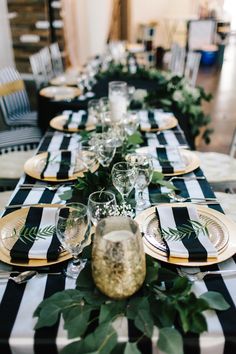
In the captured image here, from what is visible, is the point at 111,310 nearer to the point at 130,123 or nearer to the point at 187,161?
the point at 187,161

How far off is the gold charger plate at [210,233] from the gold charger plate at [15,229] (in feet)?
0.77

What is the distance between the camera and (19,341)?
0.78 metres

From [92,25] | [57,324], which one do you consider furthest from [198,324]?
[92,25]

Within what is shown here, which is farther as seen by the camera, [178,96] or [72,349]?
[178,96]

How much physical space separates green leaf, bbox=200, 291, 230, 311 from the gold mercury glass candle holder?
0.48 ft

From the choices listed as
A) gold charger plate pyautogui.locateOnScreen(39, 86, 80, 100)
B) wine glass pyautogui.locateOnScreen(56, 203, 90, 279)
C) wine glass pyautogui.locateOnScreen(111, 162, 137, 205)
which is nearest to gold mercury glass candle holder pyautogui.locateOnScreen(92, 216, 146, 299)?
wine glass pyautogui.locateOnScreen(56, 203, 90, 279)

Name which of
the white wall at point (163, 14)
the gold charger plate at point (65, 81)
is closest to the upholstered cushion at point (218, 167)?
the gold charger plate at point (65, 81)

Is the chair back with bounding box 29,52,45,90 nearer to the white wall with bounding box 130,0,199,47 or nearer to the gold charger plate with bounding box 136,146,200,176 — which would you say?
the gold charger plate with bounding box 136,146,200,176

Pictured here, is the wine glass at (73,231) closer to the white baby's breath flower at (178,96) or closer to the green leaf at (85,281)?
the green leaf at (85,281)

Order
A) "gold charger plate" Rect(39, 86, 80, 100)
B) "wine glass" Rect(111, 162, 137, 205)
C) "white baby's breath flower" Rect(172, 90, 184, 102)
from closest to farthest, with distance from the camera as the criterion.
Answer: "wine glass" Rect(111, 162, 137, 205) → "white baby's breath flower" Rect(172, 90, 184, 102) → "gold charger plate" Rect(39, 86, 80, 100)

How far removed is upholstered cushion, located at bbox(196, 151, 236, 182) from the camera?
1944 millimetres

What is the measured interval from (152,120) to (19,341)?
1.54 metres

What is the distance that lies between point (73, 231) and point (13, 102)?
2.49 m

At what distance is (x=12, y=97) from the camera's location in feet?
10.5
